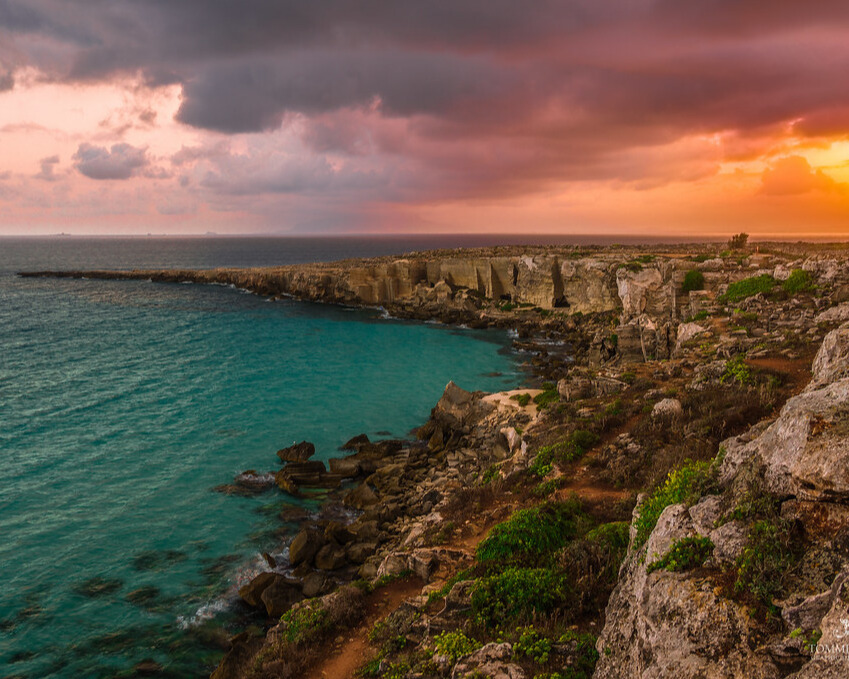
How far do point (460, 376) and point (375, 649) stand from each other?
34.5 metres

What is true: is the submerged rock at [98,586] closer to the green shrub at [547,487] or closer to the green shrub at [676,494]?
the green shrub at [547,487]

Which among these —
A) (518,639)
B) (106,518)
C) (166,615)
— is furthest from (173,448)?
(518,639)

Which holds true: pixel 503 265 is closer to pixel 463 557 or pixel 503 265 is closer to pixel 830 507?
pixel 463 557

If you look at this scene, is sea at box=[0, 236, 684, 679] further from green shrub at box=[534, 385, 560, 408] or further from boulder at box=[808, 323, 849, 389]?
boulder at box=[808, 323, 849, 389]

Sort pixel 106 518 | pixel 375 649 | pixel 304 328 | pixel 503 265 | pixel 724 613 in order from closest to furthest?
pixel 724 613 → pixel 375 649 → pixel 106 518 → pixel 304 328 → pixel 503 265

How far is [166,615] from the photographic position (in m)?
17.5

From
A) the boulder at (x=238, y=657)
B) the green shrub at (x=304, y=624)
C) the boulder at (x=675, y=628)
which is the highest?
the boulder at (x=675, y=628)

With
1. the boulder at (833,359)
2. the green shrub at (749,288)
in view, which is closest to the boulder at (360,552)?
the boulder at (833,359)

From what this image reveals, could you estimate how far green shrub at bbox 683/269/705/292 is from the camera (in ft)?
135

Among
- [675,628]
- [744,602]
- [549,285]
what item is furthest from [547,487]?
[549,285]

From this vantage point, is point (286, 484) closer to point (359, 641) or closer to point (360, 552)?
point (360, 552)

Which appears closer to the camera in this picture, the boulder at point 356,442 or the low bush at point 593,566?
the low bush at point 593,566

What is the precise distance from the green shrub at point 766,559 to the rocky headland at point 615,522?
0.08ft

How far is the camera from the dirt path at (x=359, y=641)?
11.3 m
